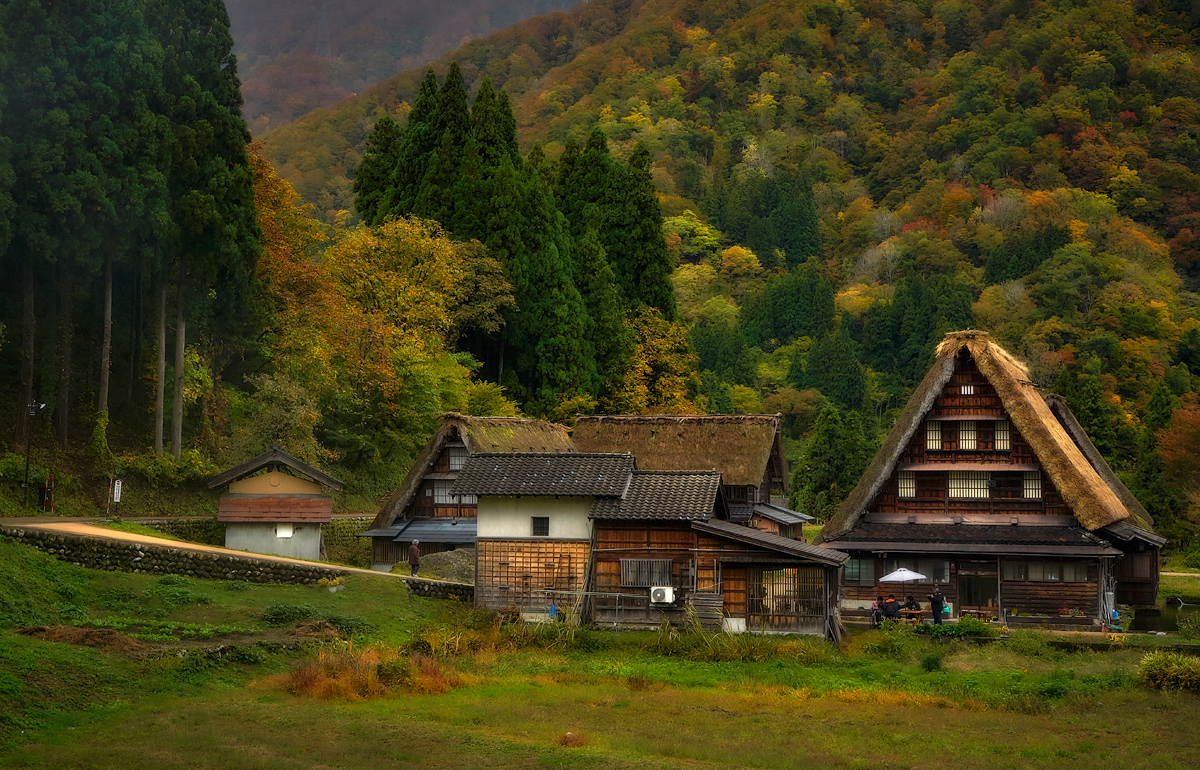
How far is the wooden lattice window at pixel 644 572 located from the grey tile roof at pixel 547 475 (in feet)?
5.45

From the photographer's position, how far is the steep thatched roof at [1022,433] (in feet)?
107

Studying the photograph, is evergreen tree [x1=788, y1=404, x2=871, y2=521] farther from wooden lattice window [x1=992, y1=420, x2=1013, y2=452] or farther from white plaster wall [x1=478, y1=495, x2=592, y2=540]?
white plaster wall [x1=478, y1=495, x2=592, y2=540]

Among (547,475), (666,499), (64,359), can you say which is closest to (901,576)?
(666,499)

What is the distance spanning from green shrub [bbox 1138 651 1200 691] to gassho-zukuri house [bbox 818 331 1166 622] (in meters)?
9.35

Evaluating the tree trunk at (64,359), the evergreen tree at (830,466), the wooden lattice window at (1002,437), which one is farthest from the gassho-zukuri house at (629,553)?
the evergreen tree at (830,466)

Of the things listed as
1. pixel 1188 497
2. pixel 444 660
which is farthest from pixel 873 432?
pixel 444 660

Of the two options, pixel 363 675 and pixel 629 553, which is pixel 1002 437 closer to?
pixel 629 553

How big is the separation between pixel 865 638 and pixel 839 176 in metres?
108

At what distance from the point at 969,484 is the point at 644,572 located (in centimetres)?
1096

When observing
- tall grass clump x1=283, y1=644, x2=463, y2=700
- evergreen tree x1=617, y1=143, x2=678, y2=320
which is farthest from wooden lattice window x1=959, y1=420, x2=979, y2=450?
evergreen tree x1=617, y1=143, x2=678, y2=320

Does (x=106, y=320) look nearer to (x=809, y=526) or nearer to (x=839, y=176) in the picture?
(x=809, y=526)

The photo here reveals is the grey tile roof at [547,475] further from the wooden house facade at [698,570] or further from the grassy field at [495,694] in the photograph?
the grassy field at [495,694]

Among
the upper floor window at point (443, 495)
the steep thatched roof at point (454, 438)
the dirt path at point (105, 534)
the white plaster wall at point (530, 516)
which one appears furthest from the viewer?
the upper floor window at point (443, 495)

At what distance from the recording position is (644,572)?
2920 centimetres
